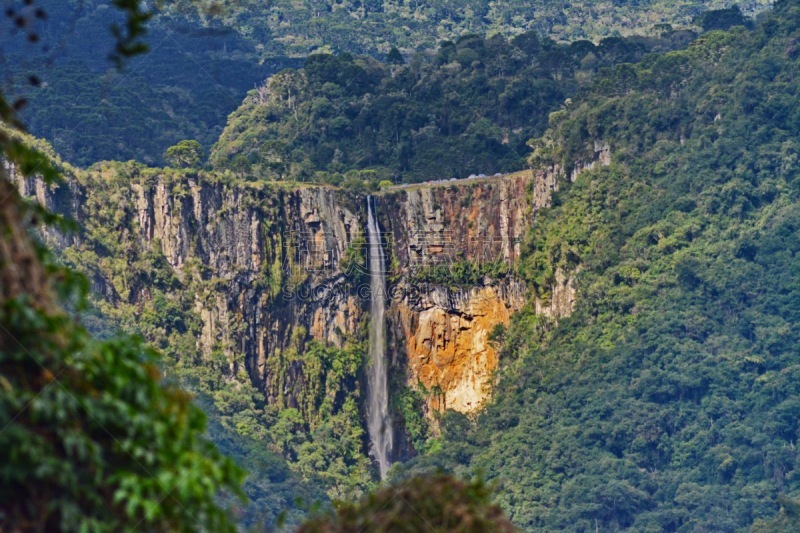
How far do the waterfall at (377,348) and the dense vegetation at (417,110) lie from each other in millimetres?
3166

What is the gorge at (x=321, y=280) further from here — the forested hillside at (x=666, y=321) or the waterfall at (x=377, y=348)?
the forested hillside at (x=666, y=321)

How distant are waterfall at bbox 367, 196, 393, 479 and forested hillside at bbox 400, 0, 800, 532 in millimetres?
2924

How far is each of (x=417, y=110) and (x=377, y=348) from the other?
12.3 metres

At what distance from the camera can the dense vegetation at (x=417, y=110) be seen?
216 feet

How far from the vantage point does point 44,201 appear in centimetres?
5412

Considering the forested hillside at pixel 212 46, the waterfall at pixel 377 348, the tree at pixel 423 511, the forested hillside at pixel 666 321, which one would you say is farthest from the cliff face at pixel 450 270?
the tree at pixel 423 511

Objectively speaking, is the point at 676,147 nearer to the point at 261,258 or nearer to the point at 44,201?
the point at 261,258

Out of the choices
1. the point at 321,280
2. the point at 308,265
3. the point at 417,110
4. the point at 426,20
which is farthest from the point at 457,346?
the point at 426,20

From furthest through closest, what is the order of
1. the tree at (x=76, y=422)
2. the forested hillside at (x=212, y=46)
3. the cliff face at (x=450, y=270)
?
the forested hillside at (x=212, y=46) < the cliff face at (x=450, y=270) < the tree at (x=76, y=422)

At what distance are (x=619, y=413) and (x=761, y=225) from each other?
24.3 ft

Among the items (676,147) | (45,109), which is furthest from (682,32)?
(45,109)

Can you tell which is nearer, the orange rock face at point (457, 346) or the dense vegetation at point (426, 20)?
the orange rock face at point (457, 346)

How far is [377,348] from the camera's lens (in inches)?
2356

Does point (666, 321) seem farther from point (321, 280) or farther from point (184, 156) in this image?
point (184, 156)
